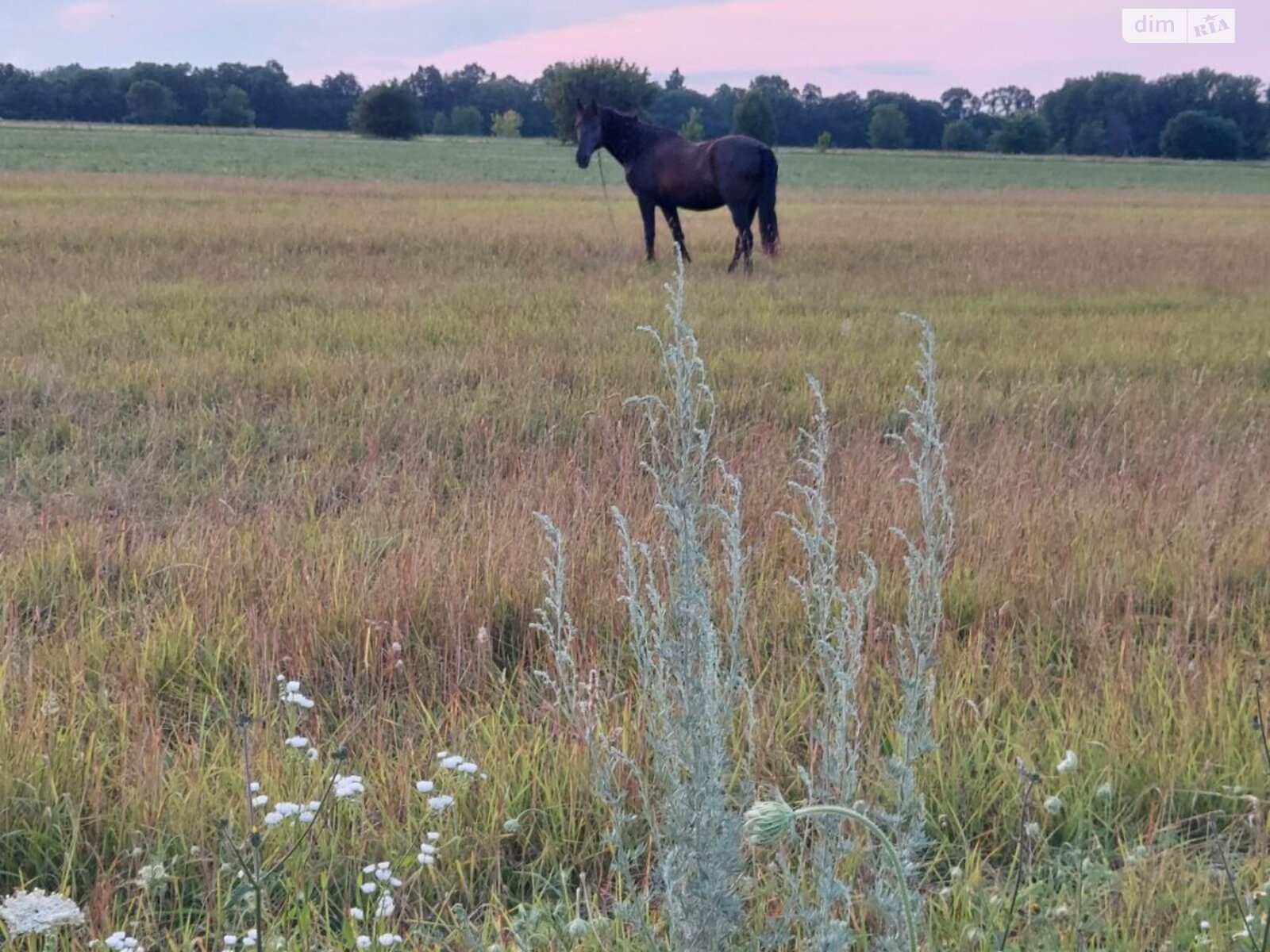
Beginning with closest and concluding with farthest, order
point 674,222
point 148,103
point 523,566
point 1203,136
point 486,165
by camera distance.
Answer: point 523,566 → point 674,222 → point 486,165 → point 1203,136 → point 148,103

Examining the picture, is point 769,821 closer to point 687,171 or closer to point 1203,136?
point 687,171

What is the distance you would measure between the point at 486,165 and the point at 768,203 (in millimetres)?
36412

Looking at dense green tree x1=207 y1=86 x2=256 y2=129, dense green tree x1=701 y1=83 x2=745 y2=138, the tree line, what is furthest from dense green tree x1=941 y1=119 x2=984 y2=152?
dense green tree x1=207 y1=86 x2=256 y2=129

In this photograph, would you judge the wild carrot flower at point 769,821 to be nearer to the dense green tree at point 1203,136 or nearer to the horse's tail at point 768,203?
the horse's tail at point 768,203

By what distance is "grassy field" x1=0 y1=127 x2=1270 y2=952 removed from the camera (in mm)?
2172

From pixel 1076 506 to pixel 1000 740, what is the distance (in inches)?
71.4

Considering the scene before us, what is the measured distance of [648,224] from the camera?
512 inches

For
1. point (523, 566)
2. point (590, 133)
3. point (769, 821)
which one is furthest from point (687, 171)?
point (769, 821)

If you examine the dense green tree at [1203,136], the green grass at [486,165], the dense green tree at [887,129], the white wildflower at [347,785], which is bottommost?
the white wildflower at [347,785]

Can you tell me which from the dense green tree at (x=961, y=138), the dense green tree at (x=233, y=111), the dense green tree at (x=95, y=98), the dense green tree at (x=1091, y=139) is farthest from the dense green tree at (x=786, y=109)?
the dense green tree at (x=95, y=98)

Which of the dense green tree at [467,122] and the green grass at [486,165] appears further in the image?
the dense green tree at [467,122]

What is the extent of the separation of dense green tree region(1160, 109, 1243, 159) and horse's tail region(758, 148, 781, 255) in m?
82.2

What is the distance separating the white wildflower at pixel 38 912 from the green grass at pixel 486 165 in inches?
1312

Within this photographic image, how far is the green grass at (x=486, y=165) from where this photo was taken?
3728 cm
